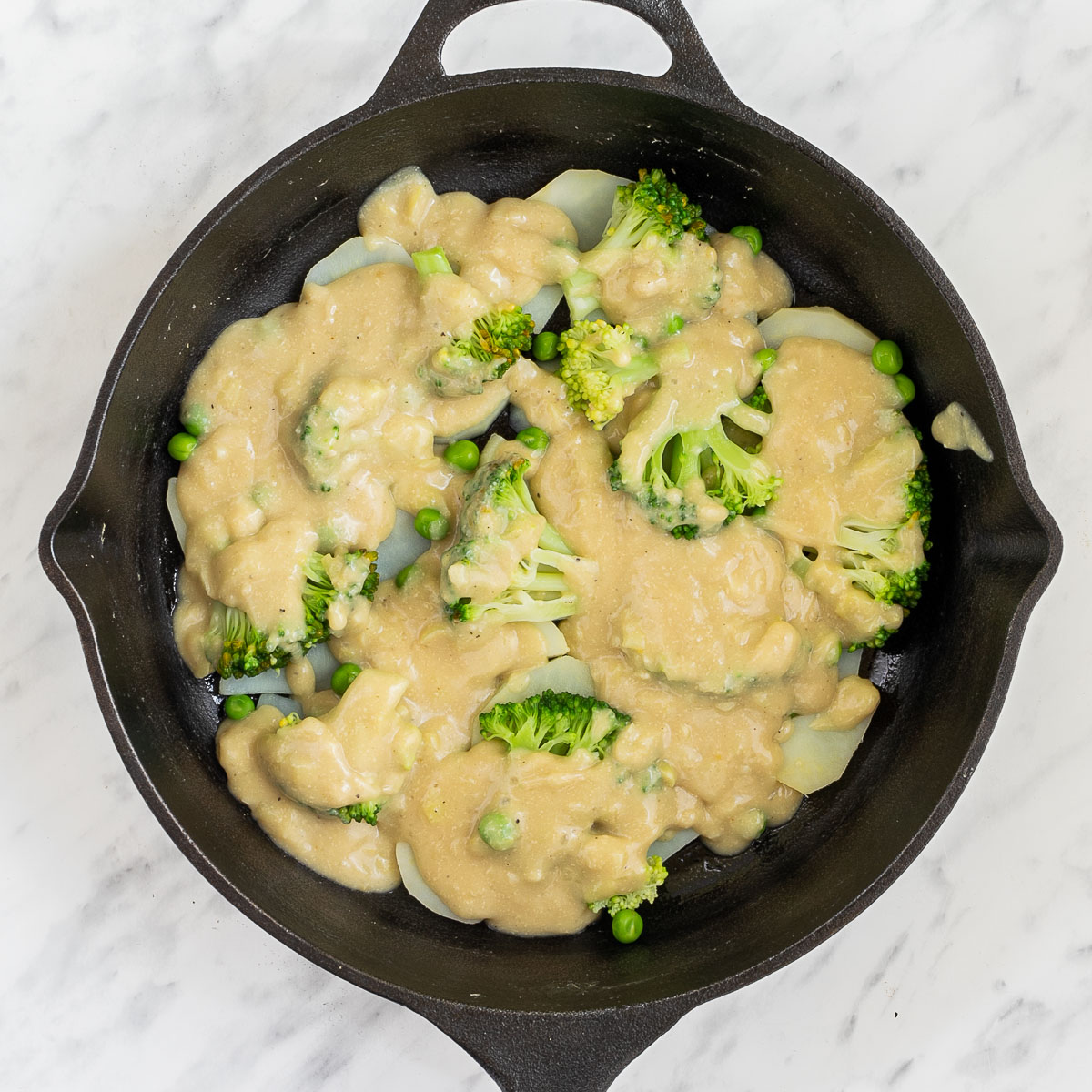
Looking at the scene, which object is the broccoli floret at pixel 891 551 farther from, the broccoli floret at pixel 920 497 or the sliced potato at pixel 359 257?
the sliced potato at pixel 359 257

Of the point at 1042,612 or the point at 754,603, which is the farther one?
the point at 1042,612

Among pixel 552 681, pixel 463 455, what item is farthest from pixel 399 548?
pixel 552 681

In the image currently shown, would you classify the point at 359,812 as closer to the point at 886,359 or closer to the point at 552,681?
the point at 552,681

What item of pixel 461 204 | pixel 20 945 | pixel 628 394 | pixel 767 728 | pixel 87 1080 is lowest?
pixel 87 1080

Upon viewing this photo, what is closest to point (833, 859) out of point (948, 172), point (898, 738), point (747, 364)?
point (898, 738)

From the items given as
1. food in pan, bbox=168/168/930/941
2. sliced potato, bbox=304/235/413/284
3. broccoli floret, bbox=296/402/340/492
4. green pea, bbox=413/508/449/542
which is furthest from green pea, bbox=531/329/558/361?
broccoli floret, bbox=296/402/340/492

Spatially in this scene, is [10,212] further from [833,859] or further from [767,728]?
[833,859]

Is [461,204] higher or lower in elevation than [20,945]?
higher

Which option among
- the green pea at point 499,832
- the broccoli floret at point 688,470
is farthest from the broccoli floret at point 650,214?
the green pea at point 499,832
